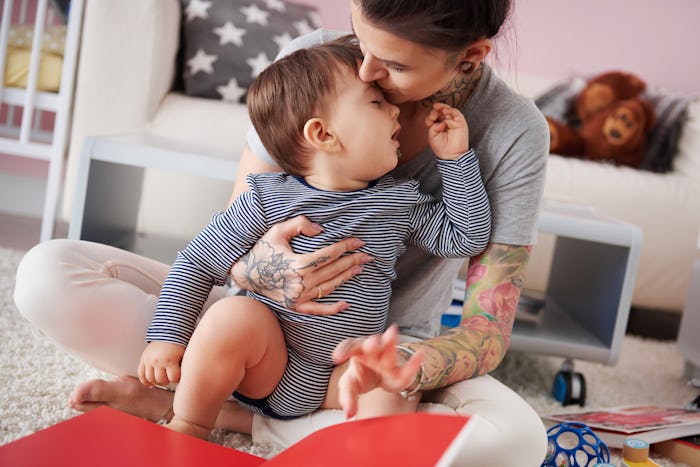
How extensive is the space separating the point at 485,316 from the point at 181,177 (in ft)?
5.08

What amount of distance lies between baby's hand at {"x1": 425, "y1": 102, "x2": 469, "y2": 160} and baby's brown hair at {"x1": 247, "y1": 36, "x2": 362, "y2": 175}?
0.41 ft

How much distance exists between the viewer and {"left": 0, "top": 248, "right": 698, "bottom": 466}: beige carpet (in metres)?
1.04

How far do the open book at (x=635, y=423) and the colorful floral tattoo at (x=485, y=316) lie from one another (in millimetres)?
334

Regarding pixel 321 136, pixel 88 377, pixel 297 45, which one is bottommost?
pixel 88 377

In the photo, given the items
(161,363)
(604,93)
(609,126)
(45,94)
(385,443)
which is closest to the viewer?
(385,443)

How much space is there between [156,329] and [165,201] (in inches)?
58.4

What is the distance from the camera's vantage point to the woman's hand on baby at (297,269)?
93cm

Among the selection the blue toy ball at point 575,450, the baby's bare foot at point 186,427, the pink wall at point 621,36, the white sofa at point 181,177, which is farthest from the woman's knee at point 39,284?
the pink wall at point 621,36

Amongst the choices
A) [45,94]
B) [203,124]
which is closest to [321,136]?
[203,124]

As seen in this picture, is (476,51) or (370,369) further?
(476,51)

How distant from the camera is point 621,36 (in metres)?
3.21

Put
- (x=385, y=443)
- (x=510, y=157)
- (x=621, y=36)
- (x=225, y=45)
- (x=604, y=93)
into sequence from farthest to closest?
(x=621, y=36), (x=604, y=93), (x=225, y=45), (x=510, y=157), (x=385, y=443)

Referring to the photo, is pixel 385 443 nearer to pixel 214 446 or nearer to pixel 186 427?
pixel 214 446

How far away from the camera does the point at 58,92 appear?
229 cm
